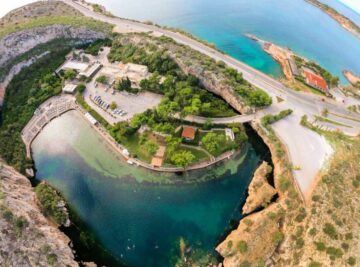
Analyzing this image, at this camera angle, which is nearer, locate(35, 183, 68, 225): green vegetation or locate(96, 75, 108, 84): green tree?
locate(35, 183, 68, 225): green vegetation

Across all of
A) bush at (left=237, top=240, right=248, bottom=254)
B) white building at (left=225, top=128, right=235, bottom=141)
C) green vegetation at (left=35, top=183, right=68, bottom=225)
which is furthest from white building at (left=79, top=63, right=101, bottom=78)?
bush at (left=237, top=240, right=248, bottom=254)

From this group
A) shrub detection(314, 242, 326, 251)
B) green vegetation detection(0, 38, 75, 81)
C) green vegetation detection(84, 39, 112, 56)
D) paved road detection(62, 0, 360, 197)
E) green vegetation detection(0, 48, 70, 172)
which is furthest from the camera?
green vegetation detection(84, 39, 112, 56)

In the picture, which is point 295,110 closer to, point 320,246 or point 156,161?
point 320,246

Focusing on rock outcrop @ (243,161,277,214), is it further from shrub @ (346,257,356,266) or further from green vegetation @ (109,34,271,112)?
green vegetation @ (109,34,271,112)

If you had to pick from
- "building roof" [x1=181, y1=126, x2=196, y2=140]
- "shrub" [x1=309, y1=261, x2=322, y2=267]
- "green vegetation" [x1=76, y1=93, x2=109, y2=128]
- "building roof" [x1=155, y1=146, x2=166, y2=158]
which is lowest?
"green vegetation" [x1=76, y1=93, x2=109, y2=128]

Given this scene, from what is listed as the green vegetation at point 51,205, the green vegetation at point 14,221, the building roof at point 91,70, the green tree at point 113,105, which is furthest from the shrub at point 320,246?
the building roof at point 91,70

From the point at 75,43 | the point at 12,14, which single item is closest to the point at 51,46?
the point at 75,43

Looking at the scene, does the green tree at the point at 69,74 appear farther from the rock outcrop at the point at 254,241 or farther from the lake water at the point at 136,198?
the rock outcrop at the point at 254,241
